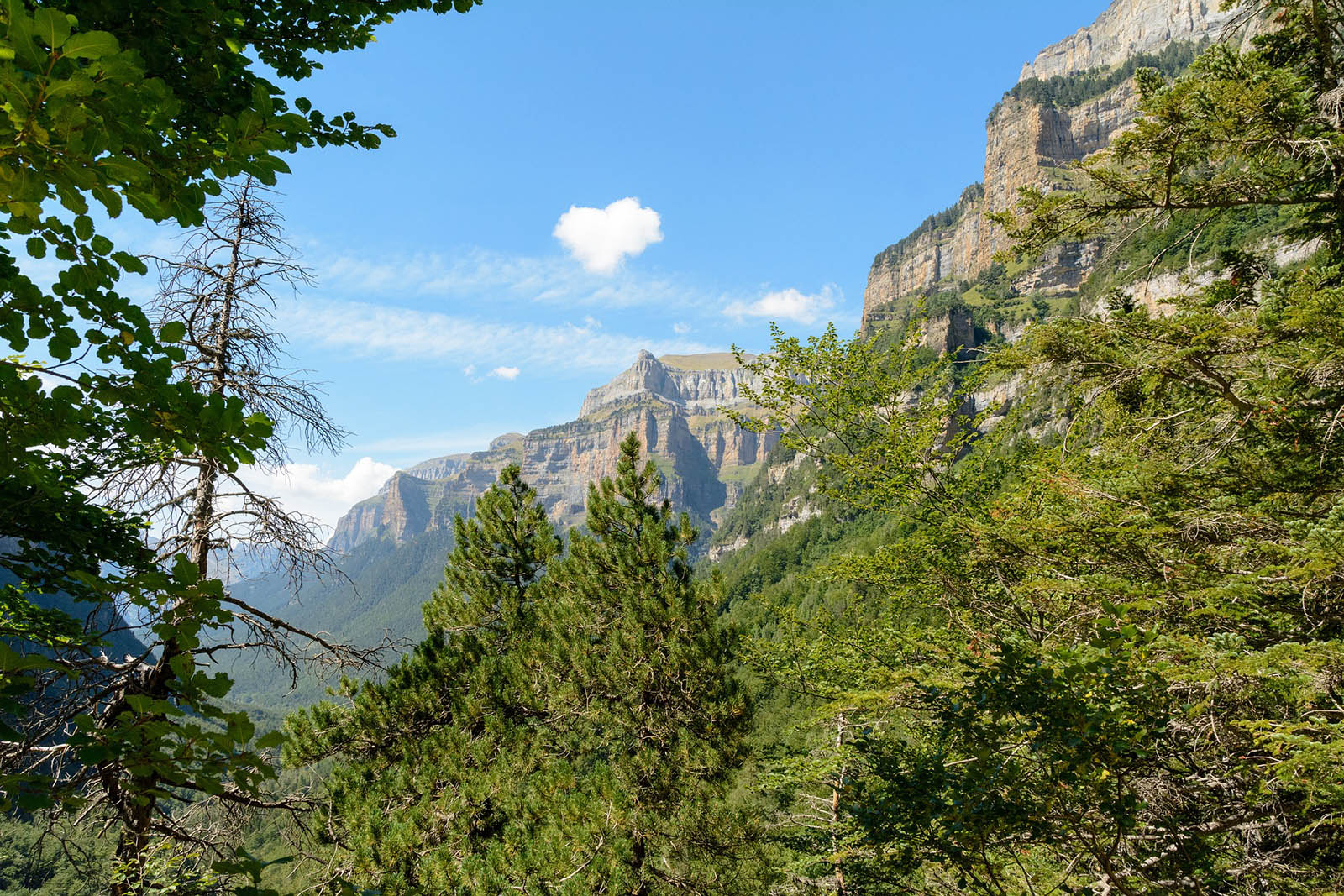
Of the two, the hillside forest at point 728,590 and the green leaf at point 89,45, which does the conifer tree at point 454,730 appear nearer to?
the hillside forest at point 728,590

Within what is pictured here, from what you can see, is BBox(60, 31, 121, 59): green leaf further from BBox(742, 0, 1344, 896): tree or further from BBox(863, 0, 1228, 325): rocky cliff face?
BBox(863, 0, 1228, 325): rocky cliff face

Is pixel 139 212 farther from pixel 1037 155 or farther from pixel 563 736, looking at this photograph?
pixel 1037 155

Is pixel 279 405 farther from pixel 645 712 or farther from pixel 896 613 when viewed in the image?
pixel 896 613

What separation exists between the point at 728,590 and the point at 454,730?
482cm

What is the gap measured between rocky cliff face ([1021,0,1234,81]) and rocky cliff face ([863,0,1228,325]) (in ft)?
0.80

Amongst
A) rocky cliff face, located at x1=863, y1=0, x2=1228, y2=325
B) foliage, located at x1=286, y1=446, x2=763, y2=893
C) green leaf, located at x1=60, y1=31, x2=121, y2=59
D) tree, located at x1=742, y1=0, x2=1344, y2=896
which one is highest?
rocky cliff face, located at x1=863, y1=0, x2=1228, y2=325

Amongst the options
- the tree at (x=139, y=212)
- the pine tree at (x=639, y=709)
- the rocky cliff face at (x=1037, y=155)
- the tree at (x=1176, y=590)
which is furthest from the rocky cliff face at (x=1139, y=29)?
the tree at (x=139, y=212)

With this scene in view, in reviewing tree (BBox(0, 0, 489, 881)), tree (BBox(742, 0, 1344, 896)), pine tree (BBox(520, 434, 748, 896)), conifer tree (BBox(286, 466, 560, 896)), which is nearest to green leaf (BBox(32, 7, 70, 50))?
tree (BBox(0, 0, 489, 881))

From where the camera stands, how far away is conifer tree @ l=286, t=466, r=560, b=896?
7934 millimetres

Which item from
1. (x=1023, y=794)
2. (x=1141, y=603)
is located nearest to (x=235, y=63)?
(x=1023, y=794)

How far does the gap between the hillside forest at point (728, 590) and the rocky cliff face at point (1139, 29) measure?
20965 centimetres

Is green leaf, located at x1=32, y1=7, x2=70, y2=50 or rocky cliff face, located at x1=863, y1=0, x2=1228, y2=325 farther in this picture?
rocky cliff face, located at x1=863, y1=0, x2=1228, y2=325

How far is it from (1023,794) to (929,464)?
5104 mm

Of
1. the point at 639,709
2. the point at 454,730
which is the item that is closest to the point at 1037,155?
the point at 639,709
